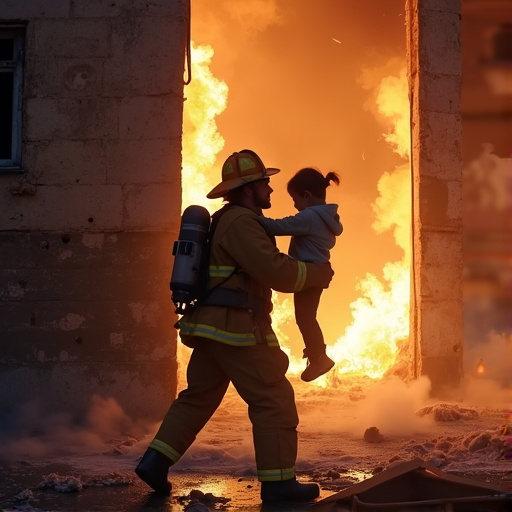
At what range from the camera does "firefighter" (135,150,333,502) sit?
14.6ft

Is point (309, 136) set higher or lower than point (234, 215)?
higher

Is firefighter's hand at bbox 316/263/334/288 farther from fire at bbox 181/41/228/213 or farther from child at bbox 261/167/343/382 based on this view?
fire at bbox 181/41/228/213

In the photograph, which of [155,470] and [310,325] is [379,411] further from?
[155,470]

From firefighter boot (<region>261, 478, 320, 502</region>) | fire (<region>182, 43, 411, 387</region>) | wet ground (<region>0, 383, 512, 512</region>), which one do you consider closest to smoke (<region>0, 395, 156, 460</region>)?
wet ground (<region>0, 383, 512, 512</region>)

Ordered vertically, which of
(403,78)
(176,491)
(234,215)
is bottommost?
(176,491)

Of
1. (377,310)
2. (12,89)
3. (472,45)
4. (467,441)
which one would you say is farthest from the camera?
(377,310)

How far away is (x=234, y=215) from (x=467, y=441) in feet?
8.82

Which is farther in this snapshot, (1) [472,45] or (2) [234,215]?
(2) [234,215]

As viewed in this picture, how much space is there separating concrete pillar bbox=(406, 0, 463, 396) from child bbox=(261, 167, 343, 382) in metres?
3.38

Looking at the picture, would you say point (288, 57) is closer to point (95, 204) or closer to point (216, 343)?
point (95, 204)

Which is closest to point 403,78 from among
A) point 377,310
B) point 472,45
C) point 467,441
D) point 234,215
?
point 377,310

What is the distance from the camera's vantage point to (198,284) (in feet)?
15.1

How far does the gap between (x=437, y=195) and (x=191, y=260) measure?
176 inches

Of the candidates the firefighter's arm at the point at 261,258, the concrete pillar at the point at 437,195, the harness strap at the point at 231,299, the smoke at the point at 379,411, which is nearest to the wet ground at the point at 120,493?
the harness strap at the point at 231,299
